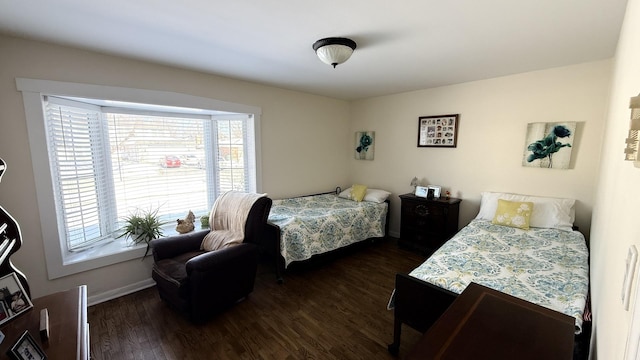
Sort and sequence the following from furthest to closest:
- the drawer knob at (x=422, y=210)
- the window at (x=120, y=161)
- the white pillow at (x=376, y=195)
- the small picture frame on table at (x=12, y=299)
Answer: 1. the white pillow at (x=376, y=195)
2. the drawer knob at (x=422, y=210)
3. the window at (x=120, y=161)
4. the small picture frame on table at (x=12, y=299)

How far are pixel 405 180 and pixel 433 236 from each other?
0.99 m

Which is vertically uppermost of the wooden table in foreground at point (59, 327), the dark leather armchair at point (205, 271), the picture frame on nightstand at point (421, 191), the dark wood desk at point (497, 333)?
the picture frame on nightstand at point (421, 191)

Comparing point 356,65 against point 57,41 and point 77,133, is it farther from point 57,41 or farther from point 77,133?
point 77,133

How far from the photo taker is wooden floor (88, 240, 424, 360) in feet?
6.22

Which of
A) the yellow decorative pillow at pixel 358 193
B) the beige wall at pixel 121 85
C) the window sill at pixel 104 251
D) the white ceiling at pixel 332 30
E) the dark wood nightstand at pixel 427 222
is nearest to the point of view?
the white ceiling at pixel 332 30

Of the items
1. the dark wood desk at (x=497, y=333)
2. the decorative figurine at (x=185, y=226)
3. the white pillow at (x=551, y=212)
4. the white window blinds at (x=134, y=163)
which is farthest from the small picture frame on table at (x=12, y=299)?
the white pillow at (x=551, y=212)

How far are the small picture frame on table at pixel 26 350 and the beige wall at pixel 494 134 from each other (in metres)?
3.95

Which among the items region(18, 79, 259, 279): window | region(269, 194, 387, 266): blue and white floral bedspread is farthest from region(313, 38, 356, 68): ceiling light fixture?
region(269, 194, 387, 266): blue and white floral bedspread

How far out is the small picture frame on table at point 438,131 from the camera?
3.50 metres

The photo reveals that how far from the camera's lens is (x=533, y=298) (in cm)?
155

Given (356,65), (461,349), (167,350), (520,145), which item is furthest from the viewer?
(520,145)

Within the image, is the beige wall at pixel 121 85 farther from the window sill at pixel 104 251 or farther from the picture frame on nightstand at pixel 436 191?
the picture frame on nightstand at pixel 436 191

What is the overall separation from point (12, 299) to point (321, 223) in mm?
2407

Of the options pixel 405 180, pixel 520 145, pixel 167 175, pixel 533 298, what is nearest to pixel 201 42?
pixel 167 175
